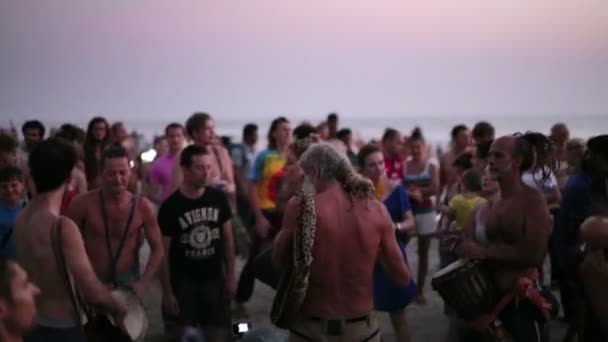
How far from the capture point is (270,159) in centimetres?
796

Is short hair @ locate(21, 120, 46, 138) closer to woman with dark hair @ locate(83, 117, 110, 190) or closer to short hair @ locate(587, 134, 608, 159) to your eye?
woman with dark hair @ locate(83, 117, 110, 190)

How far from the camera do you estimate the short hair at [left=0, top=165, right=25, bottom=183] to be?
220 inches

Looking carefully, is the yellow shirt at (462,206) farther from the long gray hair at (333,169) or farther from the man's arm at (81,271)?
the man's arm at (81,271)

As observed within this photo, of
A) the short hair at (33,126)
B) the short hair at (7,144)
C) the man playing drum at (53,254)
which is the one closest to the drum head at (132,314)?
the man playing drum at (53,254)

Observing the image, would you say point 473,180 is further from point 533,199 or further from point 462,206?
point 533,199

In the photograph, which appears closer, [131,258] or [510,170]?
[510,170]

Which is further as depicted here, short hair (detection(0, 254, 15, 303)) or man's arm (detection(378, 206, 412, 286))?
man's arm (detection(378, 206, 412, 286))

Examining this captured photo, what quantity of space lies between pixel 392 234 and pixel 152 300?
15.6 ft

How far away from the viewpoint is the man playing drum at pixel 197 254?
5871 millimetres

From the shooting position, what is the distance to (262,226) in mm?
7551

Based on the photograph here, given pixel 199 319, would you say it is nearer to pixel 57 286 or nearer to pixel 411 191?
pixel 57 286

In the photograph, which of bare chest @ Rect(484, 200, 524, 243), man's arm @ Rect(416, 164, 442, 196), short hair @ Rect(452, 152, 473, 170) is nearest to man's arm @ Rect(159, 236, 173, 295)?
bare chest @ Rect(484, 200, 524, 243)

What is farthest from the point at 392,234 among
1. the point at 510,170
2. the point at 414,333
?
the point at 414,333

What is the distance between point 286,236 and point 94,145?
4.92m
